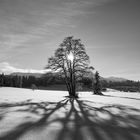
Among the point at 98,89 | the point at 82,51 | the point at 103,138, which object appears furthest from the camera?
the point at 98,89

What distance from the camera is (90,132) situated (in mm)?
4879

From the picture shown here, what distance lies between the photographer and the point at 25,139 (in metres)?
3.98

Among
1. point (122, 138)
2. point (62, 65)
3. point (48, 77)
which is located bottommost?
point (122, 138)

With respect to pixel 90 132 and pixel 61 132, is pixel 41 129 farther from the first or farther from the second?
pixel 90 132

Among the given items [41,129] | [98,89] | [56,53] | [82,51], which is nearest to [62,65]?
[56,53]

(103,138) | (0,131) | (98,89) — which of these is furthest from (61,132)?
(98,89)

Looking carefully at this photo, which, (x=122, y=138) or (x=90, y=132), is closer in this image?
(x=122, y=138)

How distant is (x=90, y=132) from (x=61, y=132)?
→ 3.57 ft

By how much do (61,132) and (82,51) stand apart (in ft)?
70.1

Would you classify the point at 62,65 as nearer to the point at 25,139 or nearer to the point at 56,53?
the point at 56,53

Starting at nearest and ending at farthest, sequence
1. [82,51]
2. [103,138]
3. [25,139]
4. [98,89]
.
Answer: [25,139] → [103,138] → [82,51] → [98,89]

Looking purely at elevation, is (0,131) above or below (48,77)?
below

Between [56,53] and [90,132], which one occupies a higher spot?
[56,53]

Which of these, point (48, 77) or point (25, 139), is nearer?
point (25, 139)
